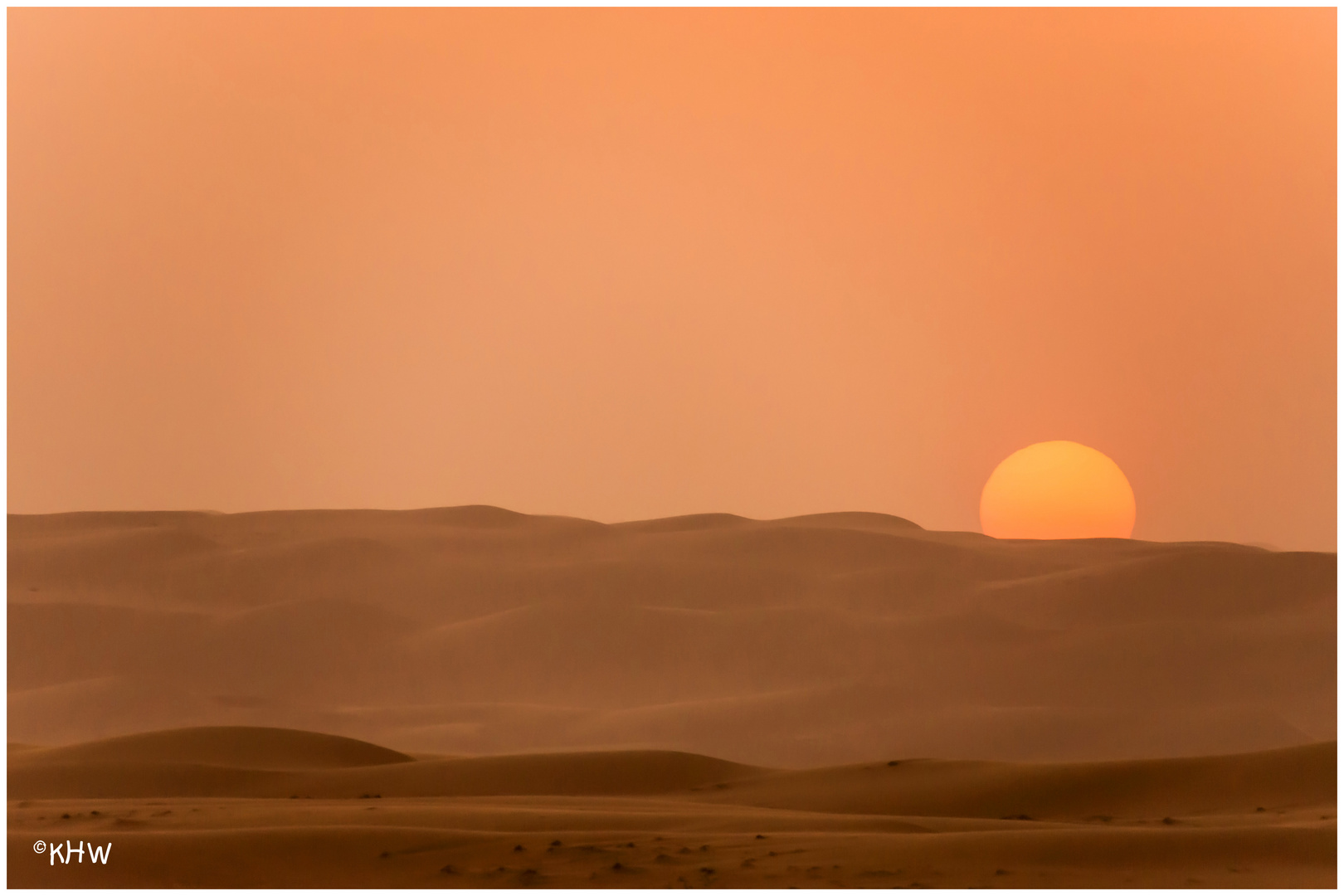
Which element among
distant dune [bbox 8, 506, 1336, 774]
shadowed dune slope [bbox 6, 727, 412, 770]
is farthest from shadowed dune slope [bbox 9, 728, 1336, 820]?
distant dune [bbox 8, 506, 1336, 774]

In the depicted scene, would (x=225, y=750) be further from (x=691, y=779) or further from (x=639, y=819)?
(x=639, y=819)

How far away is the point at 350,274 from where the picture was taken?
6.38 meters

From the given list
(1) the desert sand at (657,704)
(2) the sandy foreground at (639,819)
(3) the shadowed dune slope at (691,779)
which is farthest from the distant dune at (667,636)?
(2) the sandy foreground at (639,819)

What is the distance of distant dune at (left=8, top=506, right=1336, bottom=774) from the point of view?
523 cm

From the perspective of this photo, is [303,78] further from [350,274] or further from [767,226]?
[767,226]

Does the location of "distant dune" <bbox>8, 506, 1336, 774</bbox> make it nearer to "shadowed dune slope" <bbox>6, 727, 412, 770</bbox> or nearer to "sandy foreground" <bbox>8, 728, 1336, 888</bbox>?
"shadowed dune slope" <bbox>6, 727, 412, 770</bbox>

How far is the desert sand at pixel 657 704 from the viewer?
3.07m

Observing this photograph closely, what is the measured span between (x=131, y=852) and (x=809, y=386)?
4.13m

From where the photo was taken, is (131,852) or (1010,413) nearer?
(131,852)

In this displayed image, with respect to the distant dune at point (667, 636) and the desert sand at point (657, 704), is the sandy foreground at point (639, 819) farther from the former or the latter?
the distant dune at point (667, 636)

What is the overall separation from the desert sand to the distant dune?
0.7 inches

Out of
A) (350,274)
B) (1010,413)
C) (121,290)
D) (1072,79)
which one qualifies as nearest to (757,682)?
(1010,413)

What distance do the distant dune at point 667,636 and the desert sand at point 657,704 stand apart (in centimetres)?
2

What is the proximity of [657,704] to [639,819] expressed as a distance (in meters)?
2.06
